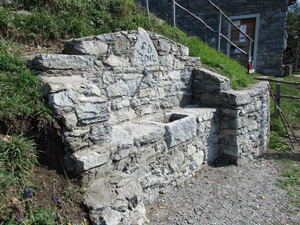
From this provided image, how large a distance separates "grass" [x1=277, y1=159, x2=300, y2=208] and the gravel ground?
0.09m

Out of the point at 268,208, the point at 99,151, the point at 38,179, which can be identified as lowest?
the point at 268,208

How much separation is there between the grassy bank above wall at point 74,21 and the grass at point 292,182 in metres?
1.85

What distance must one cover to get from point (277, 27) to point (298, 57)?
999cm

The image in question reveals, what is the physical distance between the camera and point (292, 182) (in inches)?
153

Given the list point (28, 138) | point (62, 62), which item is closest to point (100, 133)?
point (28, 138)

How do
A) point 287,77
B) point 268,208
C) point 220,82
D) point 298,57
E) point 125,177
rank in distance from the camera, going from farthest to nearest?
point 298,57, point 287,77, point 220,82, point 268,208, point 125,177

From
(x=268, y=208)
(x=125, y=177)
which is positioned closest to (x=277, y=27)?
(x=268, y=208)

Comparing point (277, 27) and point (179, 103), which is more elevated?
point (277, 27)

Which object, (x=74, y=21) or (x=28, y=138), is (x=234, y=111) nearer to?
(x=74, y=21)

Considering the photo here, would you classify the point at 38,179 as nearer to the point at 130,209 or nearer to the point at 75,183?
the point at 75,183

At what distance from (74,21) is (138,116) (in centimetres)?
177

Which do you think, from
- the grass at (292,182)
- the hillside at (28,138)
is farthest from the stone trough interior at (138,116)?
the grass at (292,182)

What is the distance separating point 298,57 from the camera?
57.6 ft

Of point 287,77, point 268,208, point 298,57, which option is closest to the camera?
point 268,208
